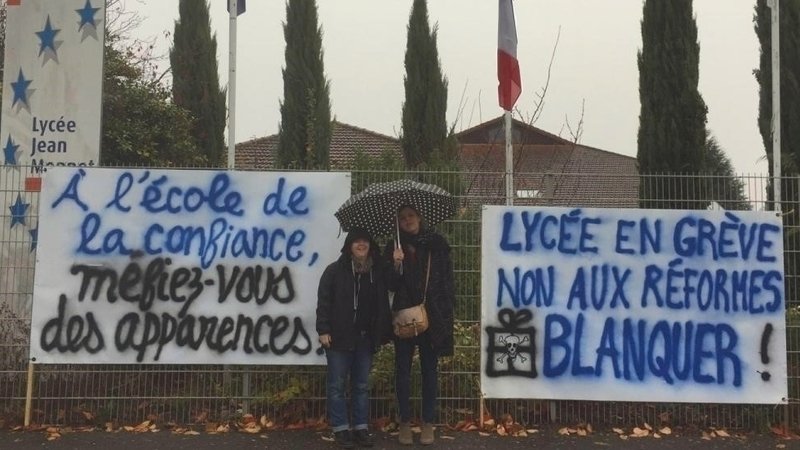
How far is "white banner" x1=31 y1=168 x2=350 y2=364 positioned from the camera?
5438 millimetres

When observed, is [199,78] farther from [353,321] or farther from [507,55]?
[353,321]

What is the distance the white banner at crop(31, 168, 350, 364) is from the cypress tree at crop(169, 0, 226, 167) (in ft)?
28.3

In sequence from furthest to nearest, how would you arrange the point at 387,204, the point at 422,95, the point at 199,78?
the point at 422,95 → the point at 199,78 → the point at 387,204

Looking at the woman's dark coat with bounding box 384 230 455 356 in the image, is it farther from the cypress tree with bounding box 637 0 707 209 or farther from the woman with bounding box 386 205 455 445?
the cypress tree with bounding box 637 0 707 209

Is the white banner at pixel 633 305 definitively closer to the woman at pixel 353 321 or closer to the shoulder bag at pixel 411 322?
the shoulder bag at pixel 411 322

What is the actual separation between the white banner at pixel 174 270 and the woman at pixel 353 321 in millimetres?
572

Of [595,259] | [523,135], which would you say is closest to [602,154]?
[523,135]

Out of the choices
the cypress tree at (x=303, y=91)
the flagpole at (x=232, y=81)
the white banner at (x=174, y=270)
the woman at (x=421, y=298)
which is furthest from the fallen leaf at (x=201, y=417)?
the cypress tree at (x=303, y=91)

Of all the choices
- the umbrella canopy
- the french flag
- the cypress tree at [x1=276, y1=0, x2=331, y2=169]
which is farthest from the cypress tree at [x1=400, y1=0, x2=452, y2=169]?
the umbrella canopy

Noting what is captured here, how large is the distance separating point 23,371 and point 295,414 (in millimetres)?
2211

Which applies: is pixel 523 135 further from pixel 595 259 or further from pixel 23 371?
pixel 23 371

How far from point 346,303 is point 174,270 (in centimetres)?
154

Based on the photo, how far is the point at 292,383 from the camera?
557 cm

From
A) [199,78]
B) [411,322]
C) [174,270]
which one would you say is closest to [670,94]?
[411,322]
